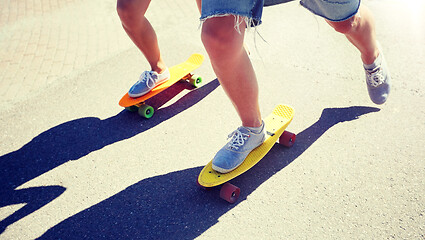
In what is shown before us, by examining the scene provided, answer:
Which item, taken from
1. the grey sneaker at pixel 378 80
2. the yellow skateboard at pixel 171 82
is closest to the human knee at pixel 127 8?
the yellow skateboard at pixel 171 82

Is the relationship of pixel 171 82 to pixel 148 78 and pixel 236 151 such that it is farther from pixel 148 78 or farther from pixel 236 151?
pixel 236 151

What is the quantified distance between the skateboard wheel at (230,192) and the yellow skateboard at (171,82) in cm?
121

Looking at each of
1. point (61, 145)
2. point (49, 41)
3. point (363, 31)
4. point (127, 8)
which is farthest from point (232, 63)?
point (49, 41)

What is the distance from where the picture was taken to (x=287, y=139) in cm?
283

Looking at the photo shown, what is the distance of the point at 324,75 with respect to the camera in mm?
3684

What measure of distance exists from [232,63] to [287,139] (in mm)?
901

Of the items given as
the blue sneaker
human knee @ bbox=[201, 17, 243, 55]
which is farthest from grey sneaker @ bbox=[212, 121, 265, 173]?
the blue sneaker

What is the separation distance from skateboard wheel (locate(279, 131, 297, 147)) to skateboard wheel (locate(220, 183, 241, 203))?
624mm

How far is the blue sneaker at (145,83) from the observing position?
333 centimetres

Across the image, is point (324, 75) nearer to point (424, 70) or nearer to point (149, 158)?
point (424, 70)

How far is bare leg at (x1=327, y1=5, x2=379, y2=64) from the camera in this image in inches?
98.1

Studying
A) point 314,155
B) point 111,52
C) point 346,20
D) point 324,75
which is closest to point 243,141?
point 314,155

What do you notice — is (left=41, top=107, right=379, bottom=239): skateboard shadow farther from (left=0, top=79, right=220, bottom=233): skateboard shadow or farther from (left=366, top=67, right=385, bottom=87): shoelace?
(left=366, top=67, right=385, bottom=87): shoelace

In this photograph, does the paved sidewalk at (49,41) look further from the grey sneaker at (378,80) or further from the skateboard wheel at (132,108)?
the grey sneaker at (378,80)
